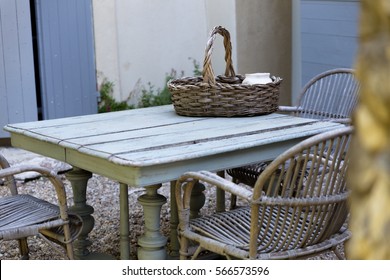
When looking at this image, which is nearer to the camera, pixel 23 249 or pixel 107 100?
pixel 23 249

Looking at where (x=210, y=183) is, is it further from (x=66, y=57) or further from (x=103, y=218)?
(x=66, y=57)

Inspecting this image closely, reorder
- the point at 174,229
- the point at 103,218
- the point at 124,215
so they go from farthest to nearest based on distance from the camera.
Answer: the point at 103,218
the point at 174,229
the point at 124,215

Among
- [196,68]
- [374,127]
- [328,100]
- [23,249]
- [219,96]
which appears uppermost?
[374,127]

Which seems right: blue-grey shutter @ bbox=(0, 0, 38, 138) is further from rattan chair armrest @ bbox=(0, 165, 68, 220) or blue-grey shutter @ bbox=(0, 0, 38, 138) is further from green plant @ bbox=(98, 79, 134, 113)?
rattan chair armrest @ bbox=(0, 165, 68, 220)

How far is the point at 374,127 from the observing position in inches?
29.9

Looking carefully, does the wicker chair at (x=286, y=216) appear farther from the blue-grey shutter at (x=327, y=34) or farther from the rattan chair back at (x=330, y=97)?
the blue-grey shutter at (x=327, y=34)

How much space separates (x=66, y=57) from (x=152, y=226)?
3.54 m

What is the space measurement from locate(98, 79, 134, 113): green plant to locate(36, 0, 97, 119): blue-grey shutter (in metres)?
0.13

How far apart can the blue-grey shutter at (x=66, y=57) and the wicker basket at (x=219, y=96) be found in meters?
2.80

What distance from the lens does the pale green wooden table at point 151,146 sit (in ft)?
9.57

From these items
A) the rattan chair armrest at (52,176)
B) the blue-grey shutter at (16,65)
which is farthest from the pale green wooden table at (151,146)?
the blue-grey shutter at (16,65)

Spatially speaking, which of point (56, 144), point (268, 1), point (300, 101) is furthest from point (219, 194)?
point (268, 1)

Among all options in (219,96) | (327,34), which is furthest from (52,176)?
(327,34)

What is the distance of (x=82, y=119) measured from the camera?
12.5ft
